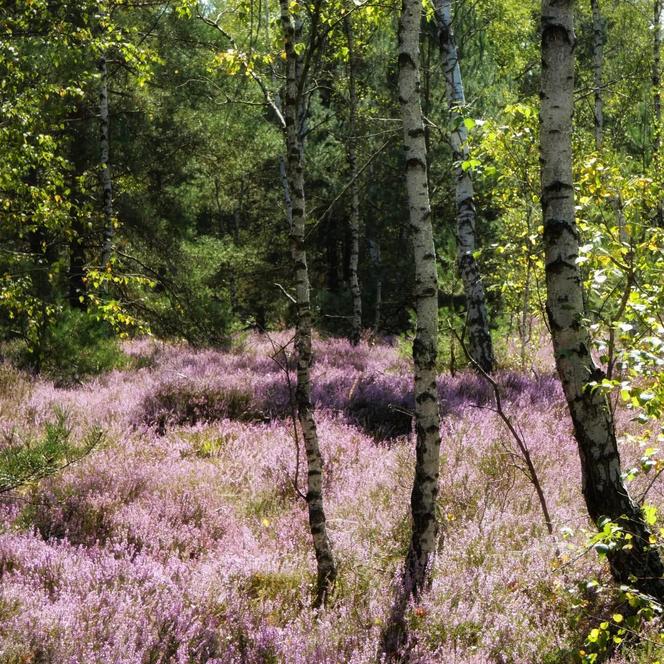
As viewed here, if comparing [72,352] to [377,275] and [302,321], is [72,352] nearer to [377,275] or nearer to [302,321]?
[302,321]

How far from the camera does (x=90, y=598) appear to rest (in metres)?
3.21

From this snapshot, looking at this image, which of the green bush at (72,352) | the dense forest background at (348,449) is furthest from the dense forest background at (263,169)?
the dense forest background at (348,449)

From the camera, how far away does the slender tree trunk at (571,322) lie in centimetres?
322

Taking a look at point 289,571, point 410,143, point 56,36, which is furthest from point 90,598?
point 56,36

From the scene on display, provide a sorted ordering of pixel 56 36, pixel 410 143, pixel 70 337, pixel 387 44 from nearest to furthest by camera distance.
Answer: pixel 410 143 < pixel 56 36 < pixel 70 337 < pixel 387 44

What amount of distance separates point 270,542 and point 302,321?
5.48 feet

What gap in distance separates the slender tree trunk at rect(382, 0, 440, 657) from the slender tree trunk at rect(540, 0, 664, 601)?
696 millimetres

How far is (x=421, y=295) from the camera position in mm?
3689

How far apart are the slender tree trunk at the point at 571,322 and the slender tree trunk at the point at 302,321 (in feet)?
4.44

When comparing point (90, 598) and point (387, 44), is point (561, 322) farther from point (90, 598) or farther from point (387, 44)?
point (387, 44)

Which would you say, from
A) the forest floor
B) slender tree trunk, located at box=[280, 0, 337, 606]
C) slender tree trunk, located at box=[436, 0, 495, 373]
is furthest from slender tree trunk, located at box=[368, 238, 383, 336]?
slender tree trunk, located at box=[280, 0, 337, 606]

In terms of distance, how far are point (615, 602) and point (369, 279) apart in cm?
1566

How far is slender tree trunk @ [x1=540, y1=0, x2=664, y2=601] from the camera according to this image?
322 cm

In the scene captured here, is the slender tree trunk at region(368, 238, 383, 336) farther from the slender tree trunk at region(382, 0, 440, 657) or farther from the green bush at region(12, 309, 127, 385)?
the slender tree trunk at region(382, 0, 440, 657)
